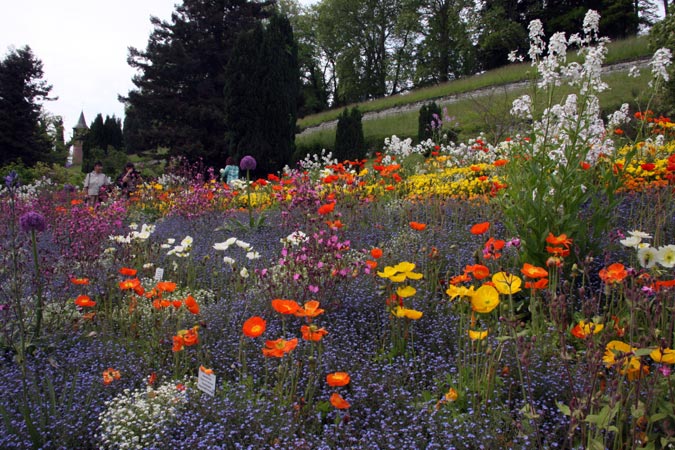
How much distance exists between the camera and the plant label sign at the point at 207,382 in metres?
2.15

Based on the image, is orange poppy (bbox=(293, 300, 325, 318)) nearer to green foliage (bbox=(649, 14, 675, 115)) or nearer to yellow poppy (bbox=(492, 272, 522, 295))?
yellow poppy (bbox=(492, 272, 522, 295))

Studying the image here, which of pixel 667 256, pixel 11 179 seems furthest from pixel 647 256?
pixel 11 179

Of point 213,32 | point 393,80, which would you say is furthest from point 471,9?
point 213,32

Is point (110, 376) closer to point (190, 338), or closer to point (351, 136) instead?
point (190, 338)

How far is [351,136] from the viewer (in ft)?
61.3

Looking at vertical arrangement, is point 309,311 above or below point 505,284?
below

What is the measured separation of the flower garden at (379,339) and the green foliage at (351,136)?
13.9 m

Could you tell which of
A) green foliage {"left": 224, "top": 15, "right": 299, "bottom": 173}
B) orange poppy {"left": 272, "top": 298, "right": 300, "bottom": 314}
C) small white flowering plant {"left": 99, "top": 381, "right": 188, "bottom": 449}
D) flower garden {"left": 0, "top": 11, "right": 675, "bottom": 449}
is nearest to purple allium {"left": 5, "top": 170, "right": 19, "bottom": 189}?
flower garden {"left": 0, "top": 11, "right": 675, "bottom": 449}

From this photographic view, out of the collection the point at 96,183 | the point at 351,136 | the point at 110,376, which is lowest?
the point at 110,376

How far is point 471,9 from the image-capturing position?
35.8m

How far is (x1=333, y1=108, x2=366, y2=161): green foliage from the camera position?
18.5m

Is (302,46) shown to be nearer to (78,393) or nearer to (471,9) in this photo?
(471,9)

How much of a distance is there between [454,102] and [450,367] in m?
21.6

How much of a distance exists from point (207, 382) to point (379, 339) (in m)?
1.14
